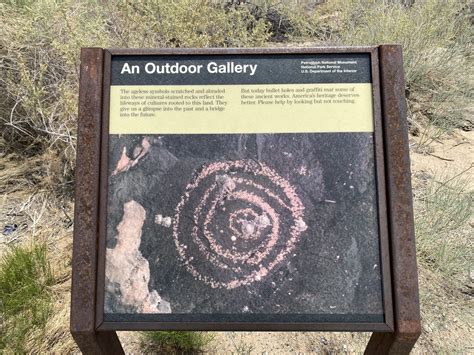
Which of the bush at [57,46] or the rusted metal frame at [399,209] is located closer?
the rusted metal frame at [399,209]

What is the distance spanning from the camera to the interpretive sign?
1.42m

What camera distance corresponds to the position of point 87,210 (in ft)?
4.73

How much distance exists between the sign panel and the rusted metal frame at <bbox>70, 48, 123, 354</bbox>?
3cm

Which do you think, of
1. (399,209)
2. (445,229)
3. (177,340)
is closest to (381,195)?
(399,209)

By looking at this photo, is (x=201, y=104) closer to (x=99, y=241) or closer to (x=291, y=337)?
(x=99, y=241)

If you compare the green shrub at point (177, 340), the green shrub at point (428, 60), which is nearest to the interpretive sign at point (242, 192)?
the green shrub at point (177, 340)

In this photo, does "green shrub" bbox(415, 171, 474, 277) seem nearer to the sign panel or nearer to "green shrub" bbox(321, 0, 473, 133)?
"green shrub" bbox(321, 0, 473, 133)

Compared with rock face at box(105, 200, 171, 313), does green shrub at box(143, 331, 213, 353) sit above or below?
below

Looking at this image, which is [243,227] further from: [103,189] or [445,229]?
[445,229]

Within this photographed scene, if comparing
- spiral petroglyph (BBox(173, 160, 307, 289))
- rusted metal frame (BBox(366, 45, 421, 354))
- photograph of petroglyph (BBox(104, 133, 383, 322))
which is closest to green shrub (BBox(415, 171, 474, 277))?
rusted metal frame (BBox(366, 45, 421, 354))

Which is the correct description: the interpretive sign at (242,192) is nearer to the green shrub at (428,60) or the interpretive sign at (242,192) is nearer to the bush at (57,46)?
the bush at (57,46)

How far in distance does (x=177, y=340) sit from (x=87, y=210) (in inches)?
39.6

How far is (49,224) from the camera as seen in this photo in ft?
9.74

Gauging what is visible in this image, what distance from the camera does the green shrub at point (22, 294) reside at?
211 centimetres
